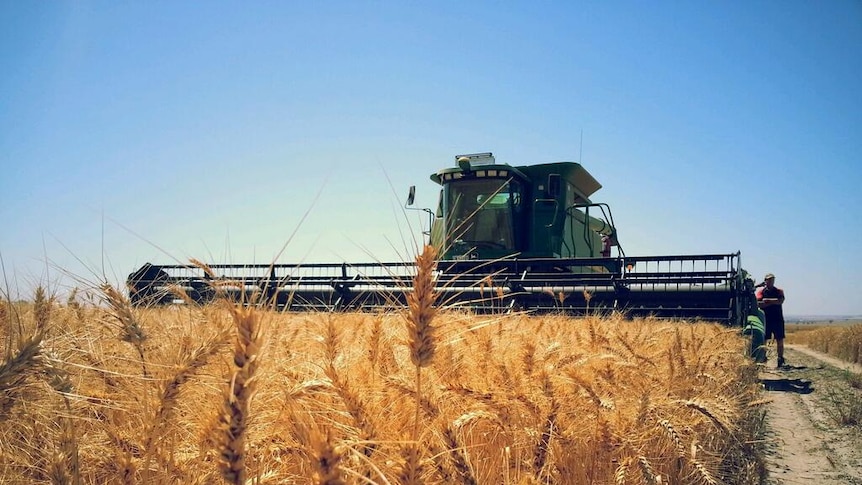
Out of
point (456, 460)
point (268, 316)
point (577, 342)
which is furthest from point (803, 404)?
point (268, 316)

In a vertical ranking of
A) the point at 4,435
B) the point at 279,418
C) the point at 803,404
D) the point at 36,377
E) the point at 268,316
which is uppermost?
the point at 268,316

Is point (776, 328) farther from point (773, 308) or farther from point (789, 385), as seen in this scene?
point (789, 385)

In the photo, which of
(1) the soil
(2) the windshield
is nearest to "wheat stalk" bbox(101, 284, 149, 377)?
(1) the soil

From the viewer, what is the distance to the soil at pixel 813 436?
3.40 metres

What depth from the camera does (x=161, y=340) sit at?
6.14 feet

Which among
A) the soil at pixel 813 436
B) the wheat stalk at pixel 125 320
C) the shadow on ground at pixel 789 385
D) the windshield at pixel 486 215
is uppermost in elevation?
the windshield at pixel 486 215

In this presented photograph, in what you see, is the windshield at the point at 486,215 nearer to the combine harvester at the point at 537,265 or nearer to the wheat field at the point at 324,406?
the combine harvester at the point at 537,265

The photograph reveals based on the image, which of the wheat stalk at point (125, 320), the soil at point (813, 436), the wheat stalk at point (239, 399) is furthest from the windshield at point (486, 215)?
the wheat stalk at point (239, 399)

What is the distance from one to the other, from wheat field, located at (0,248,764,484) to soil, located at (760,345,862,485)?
2.31 feet

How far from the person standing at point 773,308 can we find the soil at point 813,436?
2.41 metres

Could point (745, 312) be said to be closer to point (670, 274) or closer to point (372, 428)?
point (670, 274)

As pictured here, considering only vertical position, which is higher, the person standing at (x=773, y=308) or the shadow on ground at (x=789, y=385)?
the person standing at (x=773, y=308)

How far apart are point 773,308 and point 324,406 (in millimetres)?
11137

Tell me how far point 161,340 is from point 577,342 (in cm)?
244
